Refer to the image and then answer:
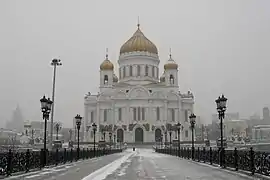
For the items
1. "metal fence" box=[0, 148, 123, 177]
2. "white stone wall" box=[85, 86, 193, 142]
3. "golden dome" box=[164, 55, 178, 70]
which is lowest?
"metal fence" box=[0, 148, 123, 177]

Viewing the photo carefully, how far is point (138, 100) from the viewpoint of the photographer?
3455 inches

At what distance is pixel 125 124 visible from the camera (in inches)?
3420

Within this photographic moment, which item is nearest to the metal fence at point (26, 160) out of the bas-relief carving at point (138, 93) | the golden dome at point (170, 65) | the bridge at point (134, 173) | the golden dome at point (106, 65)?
the bridge at point (134, 173)

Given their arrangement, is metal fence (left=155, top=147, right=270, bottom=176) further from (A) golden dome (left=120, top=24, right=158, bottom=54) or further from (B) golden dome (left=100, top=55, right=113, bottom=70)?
(B) golden dome (left=100, top=55, right=113, bottom=70)

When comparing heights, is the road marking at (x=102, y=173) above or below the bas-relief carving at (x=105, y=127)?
below

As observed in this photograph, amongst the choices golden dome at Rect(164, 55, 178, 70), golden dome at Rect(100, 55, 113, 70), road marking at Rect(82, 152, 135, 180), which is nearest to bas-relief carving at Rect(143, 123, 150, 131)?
golden dome at Rect(164, 55, 178, 70)

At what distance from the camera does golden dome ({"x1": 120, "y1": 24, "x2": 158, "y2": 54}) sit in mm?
94500

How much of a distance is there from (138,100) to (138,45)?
1495 centimetres

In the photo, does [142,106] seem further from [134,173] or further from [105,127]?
[134,173]

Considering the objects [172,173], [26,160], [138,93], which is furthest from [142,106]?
[172,173]

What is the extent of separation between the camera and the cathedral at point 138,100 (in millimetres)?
86750

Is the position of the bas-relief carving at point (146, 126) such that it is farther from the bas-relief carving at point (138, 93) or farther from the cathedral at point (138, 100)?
the bas-relief carving at point (138, 93)

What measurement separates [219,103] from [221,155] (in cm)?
362

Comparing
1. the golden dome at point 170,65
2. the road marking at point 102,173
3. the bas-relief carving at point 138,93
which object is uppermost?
the golden dome at point 170,65
